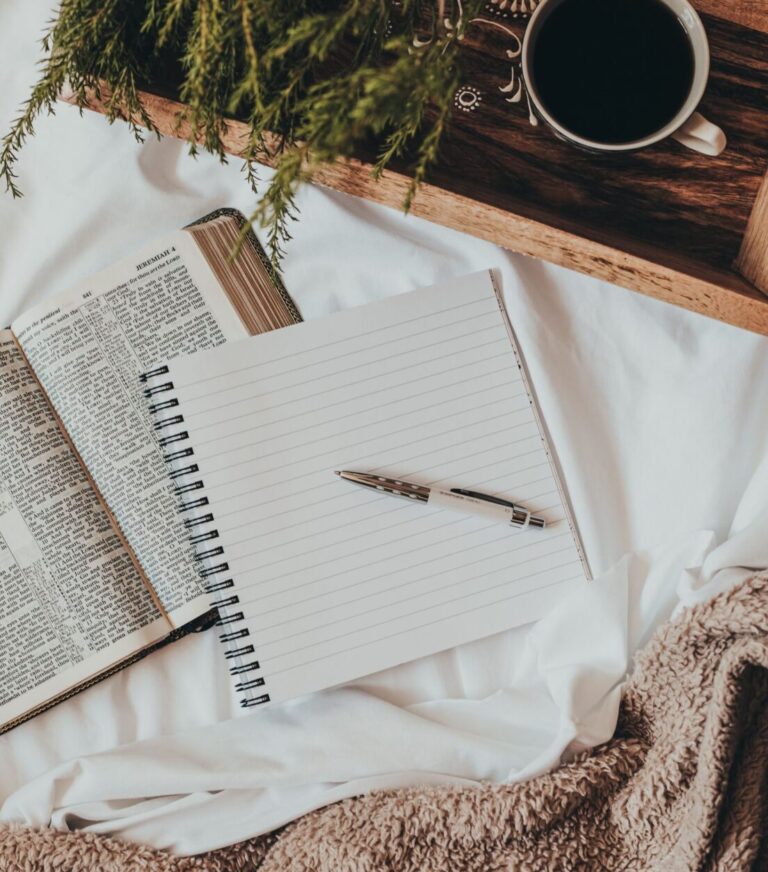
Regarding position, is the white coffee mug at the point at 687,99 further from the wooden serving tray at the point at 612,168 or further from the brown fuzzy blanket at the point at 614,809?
the brown fuzzy blanket at the point at 614,809

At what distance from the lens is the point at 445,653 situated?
72cm

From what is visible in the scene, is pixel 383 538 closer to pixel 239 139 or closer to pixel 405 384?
pixel 405 384

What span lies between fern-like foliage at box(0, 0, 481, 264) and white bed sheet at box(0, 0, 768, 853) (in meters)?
0.13

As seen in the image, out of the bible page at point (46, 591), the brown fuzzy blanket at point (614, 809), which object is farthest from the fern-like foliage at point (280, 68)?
the brown fuzzy blanket at point (614, 809)

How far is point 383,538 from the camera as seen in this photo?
0.71 m

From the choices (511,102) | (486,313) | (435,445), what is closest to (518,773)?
(435,445)

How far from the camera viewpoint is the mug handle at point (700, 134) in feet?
1.88

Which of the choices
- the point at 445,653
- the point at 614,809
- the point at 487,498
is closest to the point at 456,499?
the point at 487,498

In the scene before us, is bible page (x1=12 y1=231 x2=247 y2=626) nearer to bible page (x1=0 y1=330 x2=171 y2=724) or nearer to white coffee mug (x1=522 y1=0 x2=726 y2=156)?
bible page (x1=0 y1=330 x2=171 y2=724)

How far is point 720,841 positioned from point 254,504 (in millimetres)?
437

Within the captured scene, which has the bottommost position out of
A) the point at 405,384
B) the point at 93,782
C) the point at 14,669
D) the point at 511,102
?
the point at 93,782

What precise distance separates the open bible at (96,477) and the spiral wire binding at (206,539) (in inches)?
0.9

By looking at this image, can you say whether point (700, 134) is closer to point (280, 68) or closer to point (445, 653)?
point (280, 68)

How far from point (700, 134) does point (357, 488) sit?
0.36 metres
